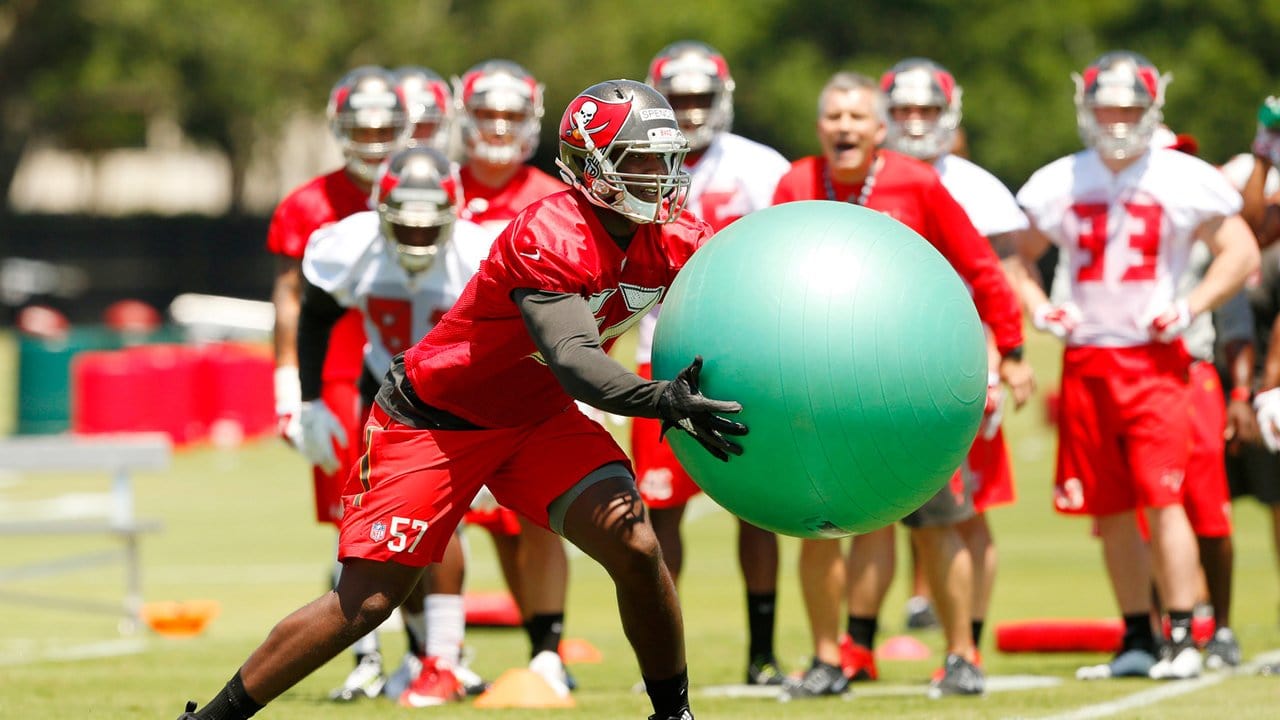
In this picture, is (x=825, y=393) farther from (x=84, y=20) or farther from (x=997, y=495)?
(x=84, y=20)

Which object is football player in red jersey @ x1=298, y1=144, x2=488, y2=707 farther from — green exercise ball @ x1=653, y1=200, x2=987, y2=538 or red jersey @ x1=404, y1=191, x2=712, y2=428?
green exercise ball @ x1=653, y1=200, x2=987, y2=538

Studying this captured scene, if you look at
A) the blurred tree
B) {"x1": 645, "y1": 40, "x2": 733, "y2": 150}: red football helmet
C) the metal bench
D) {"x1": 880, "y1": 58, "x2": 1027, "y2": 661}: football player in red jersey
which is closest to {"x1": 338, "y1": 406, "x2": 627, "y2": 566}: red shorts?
{"x1": 880, "y1": 58, "x2": 1027, "y2": 661}: football player in red jersey

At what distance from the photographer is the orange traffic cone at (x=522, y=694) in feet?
26.1

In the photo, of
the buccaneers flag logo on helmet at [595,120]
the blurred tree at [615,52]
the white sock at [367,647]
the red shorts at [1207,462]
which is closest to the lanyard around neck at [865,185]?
the red shorts at [1207,462]

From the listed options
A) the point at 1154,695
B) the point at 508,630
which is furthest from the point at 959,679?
the point at 508,630

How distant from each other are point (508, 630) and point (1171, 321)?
14.1ft

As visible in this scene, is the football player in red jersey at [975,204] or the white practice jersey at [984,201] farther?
the white practice jersey at [984,201]

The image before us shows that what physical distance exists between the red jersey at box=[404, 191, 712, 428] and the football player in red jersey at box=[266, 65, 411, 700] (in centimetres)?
232

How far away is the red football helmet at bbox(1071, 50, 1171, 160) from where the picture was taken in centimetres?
884

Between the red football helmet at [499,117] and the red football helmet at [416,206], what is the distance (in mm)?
850

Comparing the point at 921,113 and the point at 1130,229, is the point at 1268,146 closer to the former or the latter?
the point at 1130,229

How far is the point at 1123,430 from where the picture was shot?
28.7 feet

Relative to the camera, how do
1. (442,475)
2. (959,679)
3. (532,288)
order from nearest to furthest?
(532,288), (442,475), (959,679)

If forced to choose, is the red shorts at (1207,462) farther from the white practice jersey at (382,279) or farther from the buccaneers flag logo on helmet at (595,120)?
the buccaneers flag logo on helmet at (595,120)
